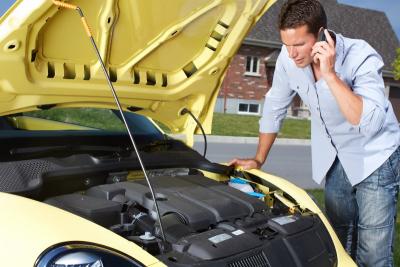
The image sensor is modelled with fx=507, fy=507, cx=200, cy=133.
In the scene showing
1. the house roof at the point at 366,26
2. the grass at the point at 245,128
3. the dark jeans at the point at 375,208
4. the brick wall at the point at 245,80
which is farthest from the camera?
the house roof at the point at 366,26

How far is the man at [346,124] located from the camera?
2652 mm

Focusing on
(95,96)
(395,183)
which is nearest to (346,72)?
(395,183)

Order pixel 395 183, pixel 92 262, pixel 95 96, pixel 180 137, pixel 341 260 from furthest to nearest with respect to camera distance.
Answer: pixel 180 137, pixel 395 183, pixel 95 96, pixel 341 260, pixel 92 262

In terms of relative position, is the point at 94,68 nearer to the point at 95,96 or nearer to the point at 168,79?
the point at 95,96

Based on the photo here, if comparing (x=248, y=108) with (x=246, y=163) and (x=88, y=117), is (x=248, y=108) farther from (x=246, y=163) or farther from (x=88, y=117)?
(x=88, y=117)

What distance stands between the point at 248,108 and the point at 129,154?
78.7 ft

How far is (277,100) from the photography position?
3.50 m

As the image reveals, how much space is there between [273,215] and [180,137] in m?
1.13

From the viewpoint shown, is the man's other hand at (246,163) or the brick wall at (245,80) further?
the brick wall at (245,80)

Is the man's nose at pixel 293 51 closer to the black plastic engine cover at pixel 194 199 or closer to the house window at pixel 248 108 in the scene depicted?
the black plastic engine cover at pixel 194 199

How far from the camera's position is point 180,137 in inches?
141

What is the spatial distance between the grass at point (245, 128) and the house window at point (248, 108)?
201 inches

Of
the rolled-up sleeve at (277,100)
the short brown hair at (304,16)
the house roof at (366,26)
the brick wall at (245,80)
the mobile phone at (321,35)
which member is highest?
the house roof at (366,26)

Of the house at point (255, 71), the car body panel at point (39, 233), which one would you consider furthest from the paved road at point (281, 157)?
the house at point (255, 71)
